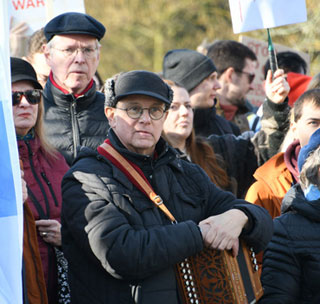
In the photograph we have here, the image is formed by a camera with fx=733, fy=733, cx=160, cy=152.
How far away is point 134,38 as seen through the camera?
17500mm

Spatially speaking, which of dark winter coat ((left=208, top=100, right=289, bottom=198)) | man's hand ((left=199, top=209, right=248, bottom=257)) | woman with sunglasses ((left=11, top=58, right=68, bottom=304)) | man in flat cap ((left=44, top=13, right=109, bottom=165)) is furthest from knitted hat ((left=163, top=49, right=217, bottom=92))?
man's hand ((left=199, top=209, right=248, bottom=257))

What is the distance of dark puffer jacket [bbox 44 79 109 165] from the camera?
470 cm

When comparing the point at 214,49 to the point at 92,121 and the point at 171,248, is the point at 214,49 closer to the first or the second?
the point at 92,121

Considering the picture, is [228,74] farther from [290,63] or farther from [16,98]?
[16,98]

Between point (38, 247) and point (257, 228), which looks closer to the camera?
point (257, 228)

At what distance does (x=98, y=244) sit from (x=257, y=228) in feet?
2.64

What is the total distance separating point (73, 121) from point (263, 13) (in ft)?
4.85

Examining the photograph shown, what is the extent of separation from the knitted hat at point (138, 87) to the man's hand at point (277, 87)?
1274 millimetres

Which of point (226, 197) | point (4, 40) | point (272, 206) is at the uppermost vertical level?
point (4, 40)

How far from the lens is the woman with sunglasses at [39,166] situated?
3.96 meters

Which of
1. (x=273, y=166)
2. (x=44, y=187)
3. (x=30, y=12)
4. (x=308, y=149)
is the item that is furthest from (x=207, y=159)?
(x=30, y=12)

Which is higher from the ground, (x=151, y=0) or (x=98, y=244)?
(x=151, y=0)

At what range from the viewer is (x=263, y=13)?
16.3 ft

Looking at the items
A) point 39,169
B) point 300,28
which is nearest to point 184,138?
point 39,169
